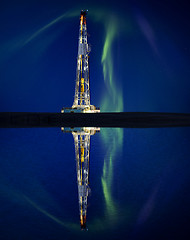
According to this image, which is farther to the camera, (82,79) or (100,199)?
(82,79)

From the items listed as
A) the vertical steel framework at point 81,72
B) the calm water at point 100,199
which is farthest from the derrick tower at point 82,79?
the calm water at point 100,199

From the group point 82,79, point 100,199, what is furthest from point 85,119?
point 100,199

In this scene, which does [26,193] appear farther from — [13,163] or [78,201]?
[13,163]

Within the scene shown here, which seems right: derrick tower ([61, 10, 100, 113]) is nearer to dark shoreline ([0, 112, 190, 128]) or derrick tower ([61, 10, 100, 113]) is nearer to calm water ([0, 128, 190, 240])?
dark shoreline ([0, 112, 190, 128])

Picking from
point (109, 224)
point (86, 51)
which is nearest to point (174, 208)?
point (109, 224)

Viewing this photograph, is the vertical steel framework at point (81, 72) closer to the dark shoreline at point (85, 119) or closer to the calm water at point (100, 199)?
the dark shoreline at point (85, 119)

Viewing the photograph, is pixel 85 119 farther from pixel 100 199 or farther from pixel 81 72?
pixel 100 199

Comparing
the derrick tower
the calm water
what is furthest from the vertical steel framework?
the calm water

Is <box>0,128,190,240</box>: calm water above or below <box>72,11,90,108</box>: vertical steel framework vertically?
below
